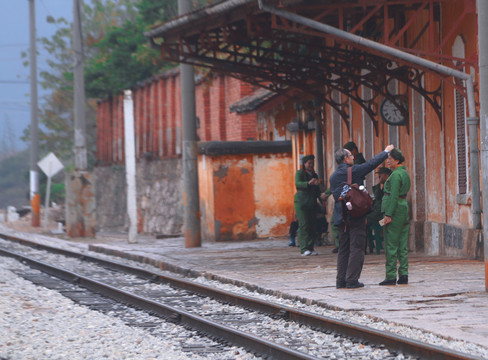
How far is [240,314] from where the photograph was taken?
11.4 meters

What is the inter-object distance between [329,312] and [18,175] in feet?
370

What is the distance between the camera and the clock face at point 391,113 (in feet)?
59.4

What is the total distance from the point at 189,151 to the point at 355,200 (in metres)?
9.93

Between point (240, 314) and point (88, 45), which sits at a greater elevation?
point (88, 45)

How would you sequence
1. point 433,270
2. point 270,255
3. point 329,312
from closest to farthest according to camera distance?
point 329,312 → point 433,270 → point 270,255

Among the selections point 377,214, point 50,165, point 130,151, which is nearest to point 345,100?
point 377,214

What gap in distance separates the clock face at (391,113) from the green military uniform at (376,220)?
170 centimetres

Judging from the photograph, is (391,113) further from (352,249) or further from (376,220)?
(352,249)

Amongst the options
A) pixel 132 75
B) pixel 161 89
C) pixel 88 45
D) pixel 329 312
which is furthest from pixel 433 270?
pixel 88 45

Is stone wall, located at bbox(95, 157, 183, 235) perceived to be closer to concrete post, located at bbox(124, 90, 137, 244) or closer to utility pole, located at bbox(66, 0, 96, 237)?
utility pole, located at bbox(66, 0, 96, 237)

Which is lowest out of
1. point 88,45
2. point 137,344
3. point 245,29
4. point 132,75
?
point 137,344

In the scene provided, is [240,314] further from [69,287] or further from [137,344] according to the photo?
[69,287]

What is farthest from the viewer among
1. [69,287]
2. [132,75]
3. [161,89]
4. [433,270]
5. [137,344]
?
[132,75]

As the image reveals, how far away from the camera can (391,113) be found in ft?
59.9
